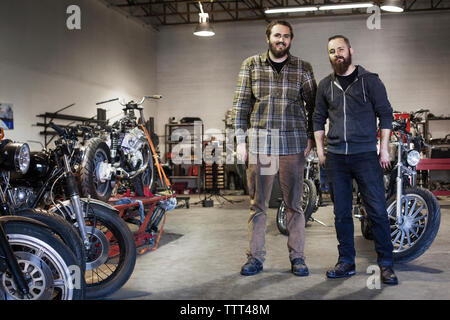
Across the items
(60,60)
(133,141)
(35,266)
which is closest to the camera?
(35,266)

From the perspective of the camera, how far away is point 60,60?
821 centimetres

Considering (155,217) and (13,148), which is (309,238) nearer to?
(155,217)

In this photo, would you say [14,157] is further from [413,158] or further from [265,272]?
[413,158]

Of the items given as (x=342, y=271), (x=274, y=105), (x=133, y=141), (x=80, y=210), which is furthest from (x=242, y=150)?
(x=133, y=141)

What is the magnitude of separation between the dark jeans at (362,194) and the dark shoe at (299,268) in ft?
0.86

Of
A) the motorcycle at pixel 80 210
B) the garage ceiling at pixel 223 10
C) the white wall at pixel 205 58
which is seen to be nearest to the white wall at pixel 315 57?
the white wall at pixel 205 58

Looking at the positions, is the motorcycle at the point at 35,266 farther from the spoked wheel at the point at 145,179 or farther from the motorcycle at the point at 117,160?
the spoked wheel at the point at 145,179

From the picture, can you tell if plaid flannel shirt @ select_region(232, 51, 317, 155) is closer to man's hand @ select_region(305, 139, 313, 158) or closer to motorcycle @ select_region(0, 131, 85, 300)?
man's hand @ select_region(305, 139, 313, 158)

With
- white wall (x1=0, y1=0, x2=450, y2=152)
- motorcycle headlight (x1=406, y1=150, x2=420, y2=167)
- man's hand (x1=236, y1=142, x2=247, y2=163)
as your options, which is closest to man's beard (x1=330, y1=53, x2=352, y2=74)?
man's hand (x1=236, y1=142, x2=247, y2=163)

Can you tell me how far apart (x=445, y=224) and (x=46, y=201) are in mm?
4525

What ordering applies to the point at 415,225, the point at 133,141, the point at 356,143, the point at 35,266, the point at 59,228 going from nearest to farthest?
1. the point at 35,266
2. the point at 59,228
3. the point at 356,143
4. the point at 415,225
5. the point at 133,141

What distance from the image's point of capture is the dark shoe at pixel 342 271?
3.02 meters

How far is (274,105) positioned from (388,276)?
130 centimetres
